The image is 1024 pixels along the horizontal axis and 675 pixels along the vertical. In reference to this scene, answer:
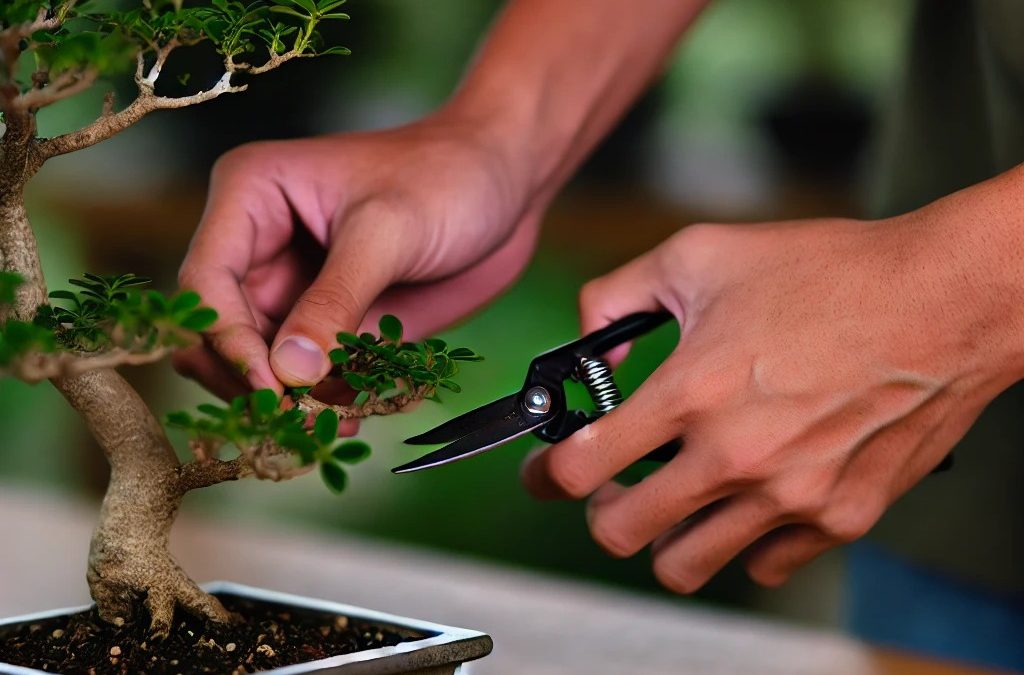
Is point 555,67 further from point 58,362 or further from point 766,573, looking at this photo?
point 58,362

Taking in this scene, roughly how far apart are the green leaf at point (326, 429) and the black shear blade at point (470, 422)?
21cm

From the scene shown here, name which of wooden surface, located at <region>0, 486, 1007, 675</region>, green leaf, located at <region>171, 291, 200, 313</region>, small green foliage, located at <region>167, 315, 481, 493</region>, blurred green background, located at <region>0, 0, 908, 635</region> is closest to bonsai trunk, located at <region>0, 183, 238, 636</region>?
small green foliage, located at <region>167, 315, 481, 493</region>

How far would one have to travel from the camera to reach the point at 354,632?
73 centimetres

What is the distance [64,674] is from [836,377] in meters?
0.54

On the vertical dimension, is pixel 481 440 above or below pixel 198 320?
below

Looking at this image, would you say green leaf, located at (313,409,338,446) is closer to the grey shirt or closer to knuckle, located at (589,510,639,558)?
knuckle, located at (589,510,639,558)

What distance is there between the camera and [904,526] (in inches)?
48.5

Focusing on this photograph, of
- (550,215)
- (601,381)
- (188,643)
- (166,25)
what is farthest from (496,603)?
(550,215)

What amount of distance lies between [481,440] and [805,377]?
23cm

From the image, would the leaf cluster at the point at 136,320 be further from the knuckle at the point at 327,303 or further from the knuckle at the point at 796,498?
the knuckle at the point at 796,498

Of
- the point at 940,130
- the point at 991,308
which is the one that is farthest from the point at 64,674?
the point at 940,130

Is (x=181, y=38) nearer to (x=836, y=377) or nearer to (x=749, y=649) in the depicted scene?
(x=836, y=377)

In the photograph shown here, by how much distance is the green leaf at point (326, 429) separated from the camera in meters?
0.55

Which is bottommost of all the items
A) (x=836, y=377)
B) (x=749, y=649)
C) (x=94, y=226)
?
(x=749, y=649)
